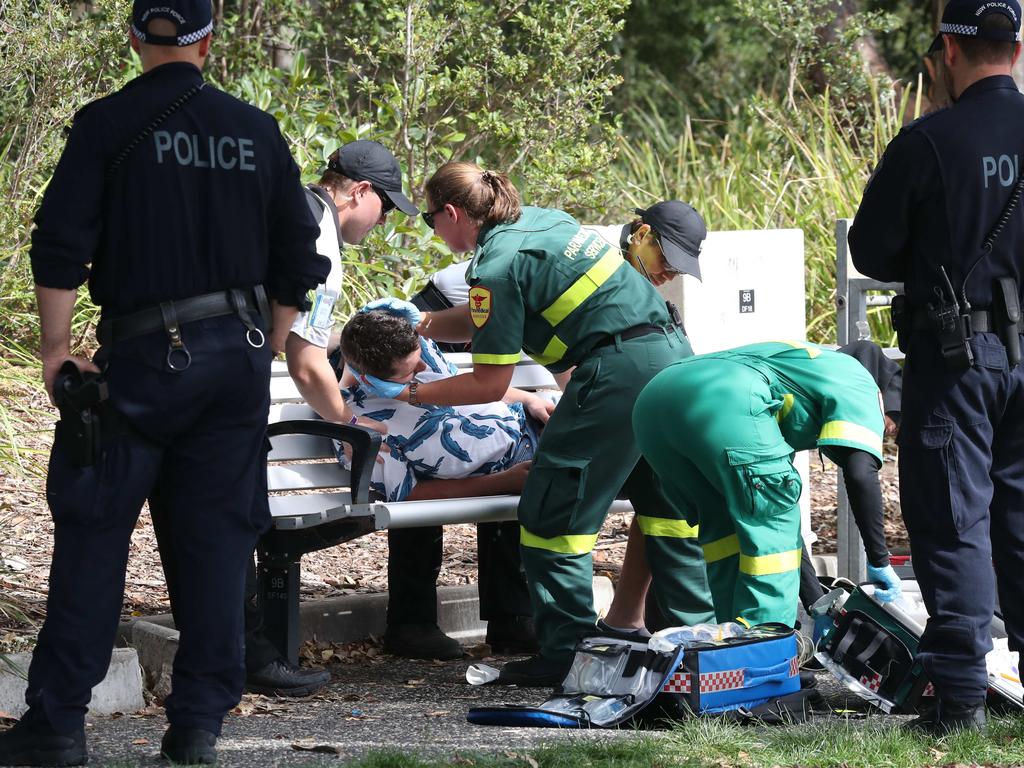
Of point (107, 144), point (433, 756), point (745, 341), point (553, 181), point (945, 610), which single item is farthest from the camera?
point (553, 181)

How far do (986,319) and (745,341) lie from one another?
264cm

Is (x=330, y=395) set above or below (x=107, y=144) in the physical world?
below

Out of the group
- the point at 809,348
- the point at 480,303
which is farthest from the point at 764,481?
the point at 480,303

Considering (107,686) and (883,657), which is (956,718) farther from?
(107,686)

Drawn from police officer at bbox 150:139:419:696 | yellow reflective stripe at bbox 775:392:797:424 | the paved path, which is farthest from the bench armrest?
yellow reflective stripe at bbox 775:392:797:424

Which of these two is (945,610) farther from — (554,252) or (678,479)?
(554,252)

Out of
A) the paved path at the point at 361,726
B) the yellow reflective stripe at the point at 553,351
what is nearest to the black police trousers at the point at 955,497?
the paved path at the point at 361,726

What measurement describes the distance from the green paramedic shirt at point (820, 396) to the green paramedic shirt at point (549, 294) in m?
0.49

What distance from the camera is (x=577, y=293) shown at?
5.11m

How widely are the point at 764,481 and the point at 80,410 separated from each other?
2020 millimetres

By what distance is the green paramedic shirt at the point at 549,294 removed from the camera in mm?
5039

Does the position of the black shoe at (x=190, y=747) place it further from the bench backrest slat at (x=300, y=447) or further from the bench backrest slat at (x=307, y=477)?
the bench backrest slat at (x=300, y=447)

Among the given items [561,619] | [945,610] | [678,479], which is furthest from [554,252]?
[945,610]

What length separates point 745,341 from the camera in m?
6.89
